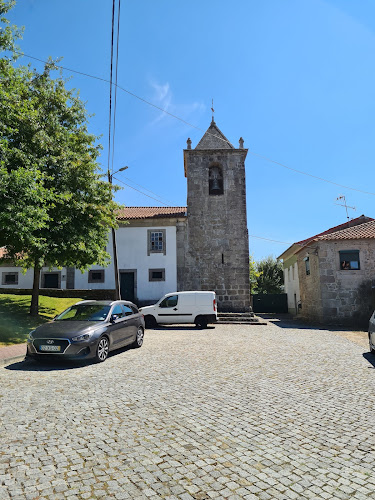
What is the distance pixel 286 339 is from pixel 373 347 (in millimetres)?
3861

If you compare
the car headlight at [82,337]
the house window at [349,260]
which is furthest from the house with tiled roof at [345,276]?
the car headlight at [82,337]

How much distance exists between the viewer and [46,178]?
1324 cm

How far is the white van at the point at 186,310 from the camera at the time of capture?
660 inches

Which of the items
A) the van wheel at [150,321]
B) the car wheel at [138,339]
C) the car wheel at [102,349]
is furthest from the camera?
the van wheel at [150,321]

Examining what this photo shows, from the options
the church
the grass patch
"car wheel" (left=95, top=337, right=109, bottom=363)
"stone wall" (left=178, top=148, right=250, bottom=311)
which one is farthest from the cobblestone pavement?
the church

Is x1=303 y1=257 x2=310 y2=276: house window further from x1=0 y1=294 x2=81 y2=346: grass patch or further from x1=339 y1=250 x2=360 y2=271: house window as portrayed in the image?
x1=0 y1=294 x2=81 y2=346: grass patch

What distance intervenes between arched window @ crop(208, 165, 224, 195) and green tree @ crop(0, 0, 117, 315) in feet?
31.3

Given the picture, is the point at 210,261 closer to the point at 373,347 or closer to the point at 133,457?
the point at 373,347

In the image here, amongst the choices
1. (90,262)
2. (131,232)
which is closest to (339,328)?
(90,262)

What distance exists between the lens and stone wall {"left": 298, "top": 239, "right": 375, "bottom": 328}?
18641mm

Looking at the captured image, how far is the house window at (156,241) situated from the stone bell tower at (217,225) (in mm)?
1627

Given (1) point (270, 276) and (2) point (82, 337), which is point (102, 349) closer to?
(2) point (82, 337)

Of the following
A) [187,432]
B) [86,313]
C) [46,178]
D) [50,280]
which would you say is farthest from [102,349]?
[50,280]

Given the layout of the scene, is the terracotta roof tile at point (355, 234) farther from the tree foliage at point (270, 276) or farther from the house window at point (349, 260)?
the tree foliage at point (270, 276)
